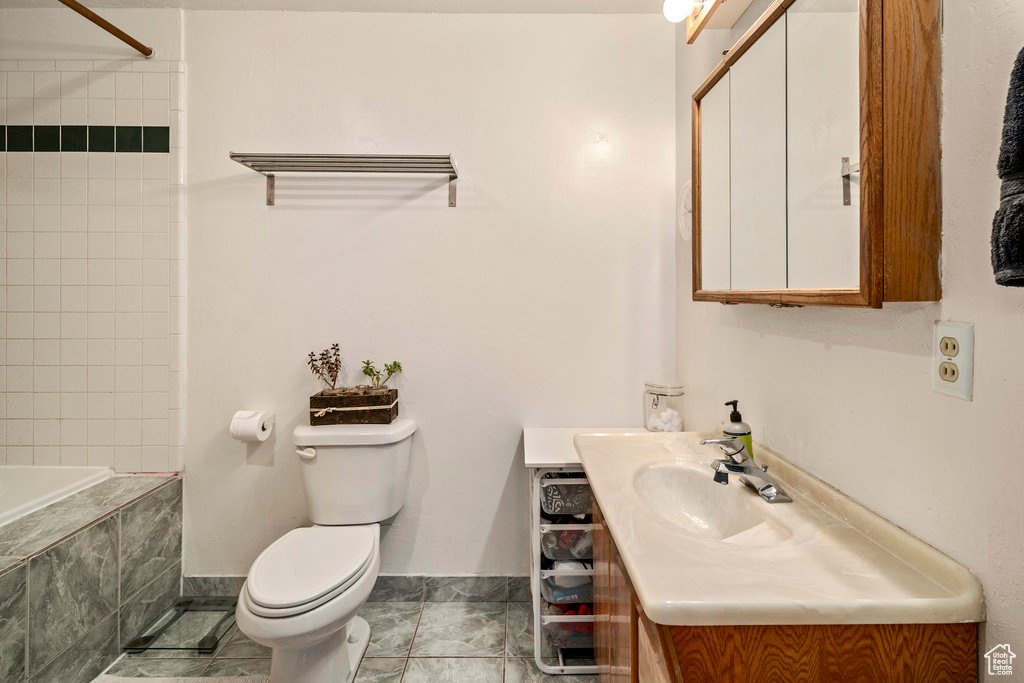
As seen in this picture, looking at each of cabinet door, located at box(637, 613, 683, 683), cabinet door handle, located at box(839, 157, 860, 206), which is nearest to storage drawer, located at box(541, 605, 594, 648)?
cabinet door, located at box(637, 613, 683, 683)

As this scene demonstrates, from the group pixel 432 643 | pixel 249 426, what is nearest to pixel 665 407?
pixel 432 643

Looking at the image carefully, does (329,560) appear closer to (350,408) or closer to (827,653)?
(350,408)

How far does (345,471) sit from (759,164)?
1610 millimetres

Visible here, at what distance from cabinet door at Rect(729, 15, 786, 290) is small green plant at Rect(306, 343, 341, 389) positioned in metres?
1.45

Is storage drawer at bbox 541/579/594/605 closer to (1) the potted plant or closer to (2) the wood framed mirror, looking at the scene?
(1) the potted plant

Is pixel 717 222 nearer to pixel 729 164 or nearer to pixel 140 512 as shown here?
pixel 729 164

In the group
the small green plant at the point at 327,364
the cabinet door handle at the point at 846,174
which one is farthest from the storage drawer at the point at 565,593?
the cabinet door handle at the point at 846,174

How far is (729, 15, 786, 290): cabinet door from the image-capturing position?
1.09 metres

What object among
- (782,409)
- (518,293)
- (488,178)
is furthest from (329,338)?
(782,409)

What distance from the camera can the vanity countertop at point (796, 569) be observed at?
647 mm

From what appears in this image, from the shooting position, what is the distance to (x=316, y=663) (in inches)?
56.1

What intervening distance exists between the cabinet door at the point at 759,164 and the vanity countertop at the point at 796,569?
0.50m

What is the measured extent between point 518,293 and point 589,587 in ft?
3.59

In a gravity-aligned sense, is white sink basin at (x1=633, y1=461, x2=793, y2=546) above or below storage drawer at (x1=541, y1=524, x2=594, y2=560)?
above
